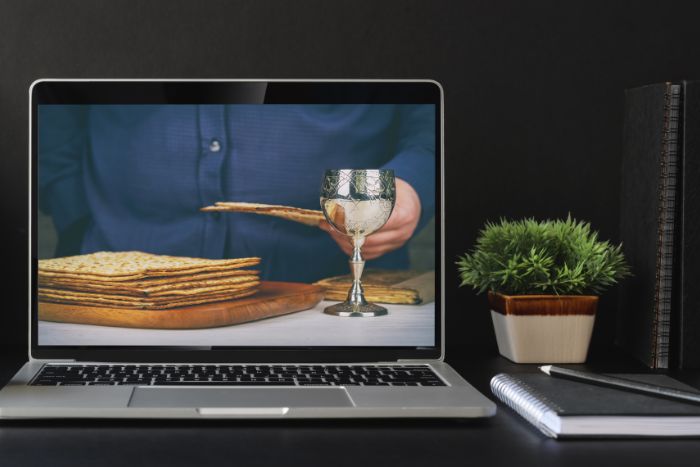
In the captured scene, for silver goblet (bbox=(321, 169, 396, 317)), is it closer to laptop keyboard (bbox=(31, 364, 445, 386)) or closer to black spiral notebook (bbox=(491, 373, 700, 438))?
laptop keyboard (bbox=(31, 364, 445, 386))

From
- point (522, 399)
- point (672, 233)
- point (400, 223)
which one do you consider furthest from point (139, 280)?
point (672, 233)

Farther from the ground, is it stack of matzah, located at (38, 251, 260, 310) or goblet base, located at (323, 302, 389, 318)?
stack of matzah, located at (38, 251, 260, 310)

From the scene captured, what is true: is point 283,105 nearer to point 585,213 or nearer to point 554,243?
point 554,243

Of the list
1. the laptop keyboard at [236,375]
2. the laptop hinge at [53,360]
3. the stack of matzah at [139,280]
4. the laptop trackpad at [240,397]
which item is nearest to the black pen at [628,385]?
the laptop keyboard at [236,375]

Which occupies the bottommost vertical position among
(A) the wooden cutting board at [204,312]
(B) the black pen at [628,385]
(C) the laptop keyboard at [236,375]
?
(C) the laptop keyboard at [236,375]

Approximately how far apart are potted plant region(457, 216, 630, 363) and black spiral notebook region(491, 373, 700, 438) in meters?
0.23

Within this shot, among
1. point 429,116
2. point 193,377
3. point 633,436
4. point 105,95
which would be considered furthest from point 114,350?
point 633,436

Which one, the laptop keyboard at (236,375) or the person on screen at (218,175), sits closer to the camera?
the laptop keyboard at (236,375)

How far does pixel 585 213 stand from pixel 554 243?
0.63 ft

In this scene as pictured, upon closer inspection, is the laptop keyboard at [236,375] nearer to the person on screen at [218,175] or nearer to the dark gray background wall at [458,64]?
the person on screen at [218,175]

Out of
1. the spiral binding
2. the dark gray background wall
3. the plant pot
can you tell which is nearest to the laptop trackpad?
the spiral binding

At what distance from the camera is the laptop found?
1.05 m

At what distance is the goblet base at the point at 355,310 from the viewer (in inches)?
41.6

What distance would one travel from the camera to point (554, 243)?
111 centimetres
